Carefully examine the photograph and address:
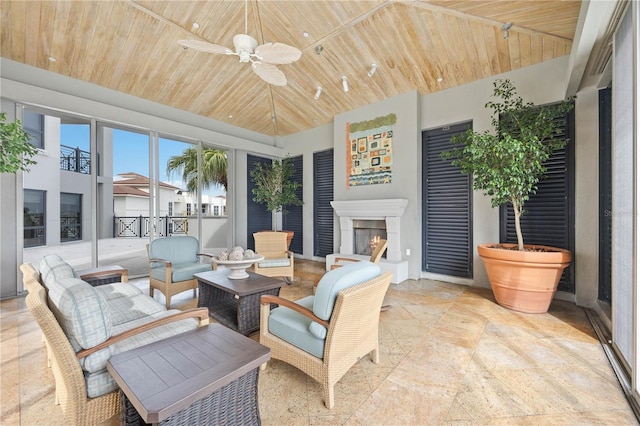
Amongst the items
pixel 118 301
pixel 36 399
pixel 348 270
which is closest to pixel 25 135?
pixel 118 301

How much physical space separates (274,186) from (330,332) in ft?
18.0

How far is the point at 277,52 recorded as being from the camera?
2812 mm

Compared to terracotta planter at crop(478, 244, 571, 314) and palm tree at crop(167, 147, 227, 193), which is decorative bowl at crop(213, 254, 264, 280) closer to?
terracotta planter at crop(478, 244, 571, 314)

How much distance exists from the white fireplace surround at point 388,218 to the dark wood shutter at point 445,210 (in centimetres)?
52

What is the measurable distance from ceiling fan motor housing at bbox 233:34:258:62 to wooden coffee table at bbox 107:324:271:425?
8.99 ft

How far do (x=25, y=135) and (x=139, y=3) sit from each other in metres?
2.22

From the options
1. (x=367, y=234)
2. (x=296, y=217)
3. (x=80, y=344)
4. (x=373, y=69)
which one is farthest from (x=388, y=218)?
(x=80, y=344)

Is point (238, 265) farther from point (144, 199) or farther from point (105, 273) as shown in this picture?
point (144, 199)

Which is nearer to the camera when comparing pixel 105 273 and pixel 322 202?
pixel 105 273

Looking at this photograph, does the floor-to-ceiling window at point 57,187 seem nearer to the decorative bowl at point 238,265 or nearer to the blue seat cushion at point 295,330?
the decorative bowl at point 238,265

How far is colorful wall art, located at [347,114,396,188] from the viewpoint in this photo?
5.21 m

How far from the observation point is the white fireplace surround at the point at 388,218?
4.79 m

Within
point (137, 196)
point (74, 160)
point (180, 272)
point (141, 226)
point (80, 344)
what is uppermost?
point (74, 160)

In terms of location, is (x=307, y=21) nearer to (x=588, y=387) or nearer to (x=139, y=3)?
(x=139, y=3)
